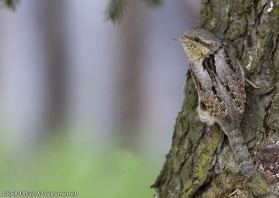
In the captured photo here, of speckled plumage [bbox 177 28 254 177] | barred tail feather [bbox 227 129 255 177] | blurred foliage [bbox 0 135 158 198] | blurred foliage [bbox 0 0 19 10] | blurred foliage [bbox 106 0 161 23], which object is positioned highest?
blurred foliage [bbox 0 0 19 10]

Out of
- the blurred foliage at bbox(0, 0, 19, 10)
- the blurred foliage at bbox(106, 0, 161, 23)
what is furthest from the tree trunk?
the blurred foliage at bbox(0, 0, 19, 10)

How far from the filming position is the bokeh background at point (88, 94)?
168 centimetres

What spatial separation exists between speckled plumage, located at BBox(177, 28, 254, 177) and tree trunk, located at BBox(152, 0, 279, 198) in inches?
1.8

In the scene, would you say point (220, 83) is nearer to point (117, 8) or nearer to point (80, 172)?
point (117, 8)

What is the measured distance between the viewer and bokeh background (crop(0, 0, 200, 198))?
1.68m

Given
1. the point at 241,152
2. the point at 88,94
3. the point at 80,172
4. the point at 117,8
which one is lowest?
the point at 80,172

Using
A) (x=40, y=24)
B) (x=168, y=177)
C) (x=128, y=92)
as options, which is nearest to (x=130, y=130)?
(x=128, y=92)

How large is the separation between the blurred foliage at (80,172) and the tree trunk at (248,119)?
351 mm

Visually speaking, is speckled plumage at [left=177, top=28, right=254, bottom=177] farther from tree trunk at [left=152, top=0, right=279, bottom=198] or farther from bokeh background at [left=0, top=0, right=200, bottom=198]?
bokeh background at [left=0, top=0, right=200, bottom=198]

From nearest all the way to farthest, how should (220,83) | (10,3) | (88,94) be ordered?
(220,83) → (10,3) → (88,94)

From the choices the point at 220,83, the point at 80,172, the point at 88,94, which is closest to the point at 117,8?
the point at 88,94

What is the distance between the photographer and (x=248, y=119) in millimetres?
1386

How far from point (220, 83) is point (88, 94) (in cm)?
61

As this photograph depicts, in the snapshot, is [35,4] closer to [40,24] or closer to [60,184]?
[40,24]
